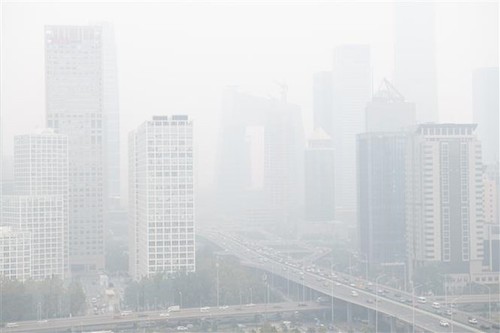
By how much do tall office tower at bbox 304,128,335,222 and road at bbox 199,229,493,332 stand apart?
186 cm

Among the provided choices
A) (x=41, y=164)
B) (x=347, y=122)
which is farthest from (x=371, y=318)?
(x=41, y=164)

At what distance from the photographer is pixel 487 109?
973 centimetres

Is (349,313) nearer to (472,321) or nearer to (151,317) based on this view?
(472,321)

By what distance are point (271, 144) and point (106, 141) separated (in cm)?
296

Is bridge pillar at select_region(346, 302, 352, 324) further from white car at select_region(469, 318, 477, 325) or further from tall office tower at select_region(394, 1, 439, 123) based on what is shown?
tall office tower at select_region(394, 1, 439, 123)

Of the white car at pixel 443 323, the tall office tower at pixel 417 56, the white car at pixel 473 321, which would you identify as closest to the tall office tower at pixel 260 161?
the tall office tower at pixel 417 56

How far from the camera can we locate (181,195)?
9.76 metres

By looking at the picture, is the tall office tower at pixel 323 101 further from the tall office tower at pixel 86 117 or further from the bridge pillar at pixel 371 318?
the bridge pillar at pixel 371 318

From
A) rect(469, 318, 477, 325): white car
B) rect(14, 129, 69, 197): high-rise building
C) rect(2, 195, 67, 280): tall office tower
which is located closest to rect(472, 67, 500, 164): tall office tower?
rect(469, 318, 477, 325): white car

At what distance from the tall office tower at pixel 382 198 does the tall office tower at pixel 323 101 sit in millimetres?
833

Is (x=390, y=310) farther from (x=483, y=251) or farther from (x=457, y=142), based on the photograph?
(x=457, y=142)

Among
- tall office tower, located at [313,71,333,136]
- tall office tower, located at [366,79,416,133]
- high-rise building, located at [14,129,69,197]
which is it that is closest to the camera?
high-rise building, located at [14,129,69,197]

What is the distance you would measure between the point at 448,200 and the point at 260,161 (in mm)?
2686

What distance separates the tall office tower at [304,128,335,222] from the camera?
12.6 metres
